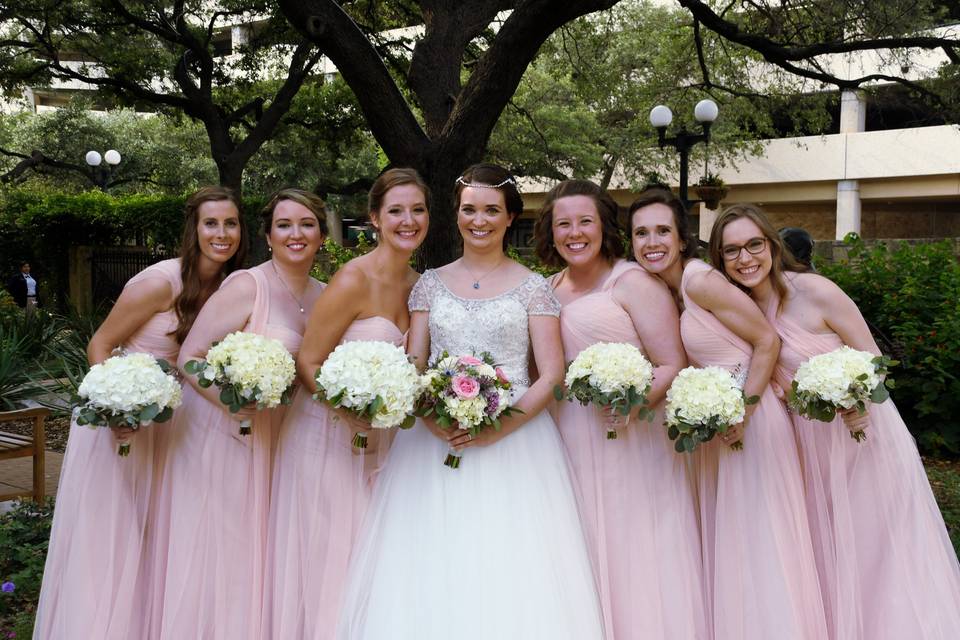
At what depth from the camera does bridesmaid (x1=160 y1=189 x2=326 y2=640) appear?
4125mm

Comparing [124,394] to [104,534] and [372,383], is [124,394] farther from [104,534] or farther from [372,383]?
[372,383]

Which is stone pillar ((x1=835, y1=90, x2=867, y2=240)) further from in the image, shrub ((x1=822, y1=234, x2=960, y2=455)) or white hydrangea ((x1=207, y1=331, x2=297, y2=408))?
white hydrangea ((x1=207, y1=331, x2=297, y2=408))

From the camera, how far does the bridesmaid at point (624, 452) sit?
4004 mm

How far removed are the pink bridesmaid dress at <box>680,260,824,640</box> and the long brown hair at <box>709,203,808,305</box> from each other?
0.12 metres

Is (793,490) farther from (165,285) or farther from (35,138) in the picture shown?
(35,138)

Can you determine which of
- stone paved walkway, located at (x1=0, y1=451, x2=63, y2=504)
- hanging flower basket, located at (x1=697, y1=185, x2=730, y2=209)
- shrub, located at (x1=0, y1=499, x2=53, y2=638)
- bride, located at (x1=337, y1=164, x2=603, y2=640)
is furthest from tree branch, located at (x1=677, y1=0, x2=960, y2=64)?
hanging flower basket, located at (x1=697, y1=185, x2=730, y2=209)

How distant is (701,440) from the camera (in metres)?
3.91

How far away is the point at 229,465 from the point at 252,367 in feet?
2.35

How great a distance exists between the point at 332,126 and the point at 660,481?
15.2 m

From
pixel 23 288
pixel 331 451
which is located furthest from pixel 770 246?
pixel 23 288

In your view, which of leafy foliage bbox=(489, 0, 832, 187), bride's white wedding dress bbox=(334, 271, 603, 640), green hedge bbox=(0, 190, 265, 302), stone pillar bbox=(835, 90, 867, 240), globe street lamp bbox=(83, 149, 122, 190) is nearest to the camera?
bride's white wedding dress bbox=(334, 271, 603, 640)

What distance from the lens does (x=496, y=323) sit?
4230mm

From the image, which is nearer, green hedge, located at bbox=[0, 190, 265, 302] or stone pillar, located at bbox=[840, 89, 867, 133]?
green hedge, located at bbox=[0, 190, 265, 302]

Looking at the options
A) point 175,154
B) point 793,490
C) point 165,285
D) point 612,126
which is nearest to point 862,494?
point 793,490
